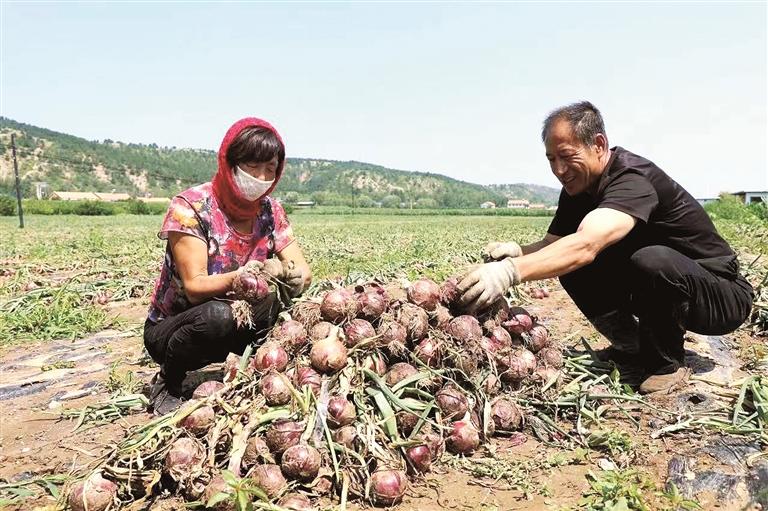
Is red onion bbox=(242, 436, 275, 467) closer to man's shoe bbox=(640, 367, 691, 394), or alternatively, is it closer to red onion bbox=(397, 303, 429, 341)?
red onion bbox=(397, 303, 429, 341)

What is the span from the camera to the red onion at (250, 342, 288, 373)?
8.25ft

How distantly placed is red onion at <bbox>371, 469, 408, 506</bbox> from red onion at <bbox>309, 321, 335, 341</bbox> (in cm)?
72

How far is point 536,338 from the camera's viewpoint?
3.02 m

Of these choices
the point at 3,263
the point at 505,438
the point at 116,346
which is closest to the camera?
the point at 505,438

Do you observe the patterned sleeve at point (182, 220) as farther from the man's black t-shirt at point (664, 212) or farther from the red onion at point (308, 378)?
the man's black t-shirt at point (664, 212)

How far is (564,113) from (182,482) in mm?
2724

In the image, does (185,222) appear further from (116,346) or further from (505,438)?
(116,346)

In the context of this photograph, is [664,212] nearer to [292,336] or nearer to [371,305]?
[371,305]

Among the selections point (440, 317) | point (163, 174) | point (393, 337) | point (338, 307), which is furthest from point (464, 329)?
point (163, 174)

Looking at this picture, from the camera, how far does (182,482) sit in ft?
6.82

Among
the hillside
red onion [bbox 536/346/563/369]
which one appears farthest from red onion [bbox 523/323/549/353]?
the hillside

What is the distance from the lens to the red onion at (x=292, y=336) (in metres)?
2.62

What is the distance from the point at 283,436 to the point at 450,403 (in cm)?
79

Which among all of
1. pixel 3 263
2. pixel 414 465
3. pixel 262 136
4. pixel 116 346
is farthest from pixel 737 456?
pixel 3 263
